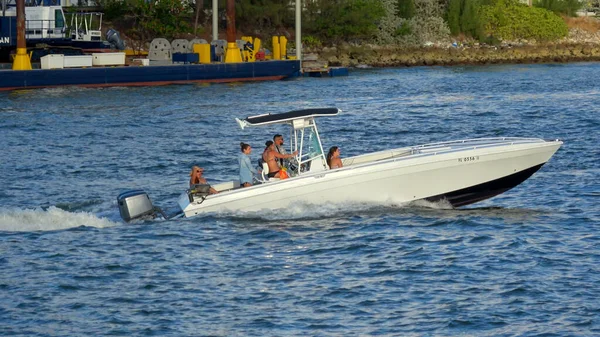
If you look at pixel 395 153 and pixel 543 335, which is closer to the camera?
pixel 543 335

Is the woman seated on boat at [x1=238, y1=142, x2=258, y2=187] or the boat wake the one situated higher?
the woman seated on boat at [x1=238, y1=142, x2=258, y2=187]

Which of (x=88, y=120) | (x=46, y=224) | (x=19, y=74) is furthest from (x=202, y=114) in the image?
(x=46, y=224)

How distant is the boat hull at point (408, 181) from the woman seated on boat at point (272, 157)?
0.35 m

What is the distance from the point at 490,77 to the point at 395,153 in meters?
52.8

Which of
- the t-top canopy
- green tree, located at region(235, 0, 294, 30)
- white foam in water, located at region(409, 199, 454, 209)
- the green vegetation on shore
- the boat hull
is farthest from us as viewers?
green tree, located at region(235, 0, 294, 30)

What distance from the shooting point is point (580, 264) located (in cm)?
1927

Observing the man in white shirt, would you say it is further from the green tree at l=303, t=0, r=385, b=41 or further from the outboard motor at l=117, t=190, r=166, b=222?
the green tree at l=303, t=0, r=385, b=41

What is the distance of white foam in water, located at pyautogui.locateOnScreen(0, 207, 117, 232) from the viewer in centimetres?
2292

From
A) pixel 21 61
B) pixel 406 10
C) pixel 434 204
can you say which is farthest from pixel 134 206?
pixel 406 10

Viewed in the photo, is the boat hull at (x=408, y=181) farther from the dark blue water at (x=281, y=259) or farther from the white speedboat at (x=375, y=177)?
the dark blue water at (x=281, y=259)

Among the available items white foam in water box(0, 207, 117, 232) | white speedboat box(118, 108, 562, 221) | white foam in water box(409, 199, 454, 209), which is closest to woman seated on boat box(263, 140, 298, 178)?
white speedboat box(118, 108, 562, 221)

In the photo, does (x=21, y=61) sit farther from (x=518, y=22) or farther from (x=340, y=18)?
(x=518, y=22)

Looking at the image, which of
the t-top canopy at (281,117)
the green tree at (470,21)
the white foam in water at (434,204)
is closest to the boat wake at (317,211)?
the white foam in water at (434,204)

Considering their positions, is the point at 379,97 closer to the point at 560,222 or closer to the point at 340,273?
the point at 560,222
